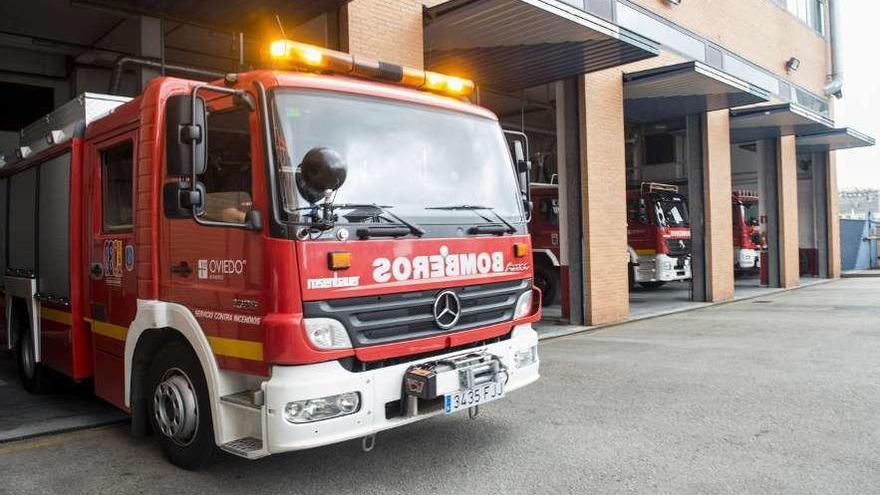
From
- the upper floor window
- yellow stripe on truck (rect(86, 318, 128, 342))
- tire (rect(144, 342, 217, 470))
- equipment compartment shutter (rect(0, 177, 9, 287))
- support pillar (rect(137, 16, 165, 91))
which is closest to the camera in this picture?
tire (rect(144, 342, 217, 470))

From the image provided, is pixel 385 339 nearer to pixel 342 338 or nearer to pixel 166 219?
pixel 342 338

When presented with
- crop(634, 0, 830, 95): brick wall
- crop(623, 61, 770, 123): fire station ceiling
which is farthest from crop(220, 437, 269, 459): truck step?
crop(634, 0, 830, 95): brick wall

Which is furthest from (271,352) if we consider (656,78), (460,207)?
(656,78)

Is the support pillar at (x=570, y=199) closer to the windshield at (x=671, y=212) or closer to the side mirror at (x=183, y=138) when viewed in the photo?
the windshield at (x=671, y=212)

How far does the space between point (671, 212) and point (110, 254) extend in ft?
44.7

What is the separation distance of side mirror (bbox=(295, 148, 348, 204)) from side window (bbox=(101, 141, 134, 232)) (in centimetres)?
164

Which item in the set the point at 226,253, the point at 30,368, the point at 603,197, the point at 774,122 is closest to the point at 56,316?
the point at 30,368

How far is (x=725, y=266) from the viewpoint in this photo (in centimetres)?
1565

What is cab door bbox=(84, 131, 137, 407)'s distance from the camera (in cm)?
475

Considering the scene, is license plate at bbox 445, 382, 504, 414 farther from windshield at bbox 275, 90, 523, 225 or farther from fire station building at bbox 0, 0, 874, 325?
fire station building at bbox 0, 0, 874, 325

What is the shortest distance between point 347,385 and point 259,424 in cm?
52

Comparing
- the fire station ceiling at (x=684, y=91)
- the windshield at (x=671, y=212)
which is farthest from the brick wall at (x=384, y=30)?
the windshield at (x=671, y=212)

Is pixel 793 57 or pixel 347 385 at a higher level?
pixel 793 57

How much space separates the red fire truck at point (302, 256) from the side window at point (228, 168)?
12 millimetres
